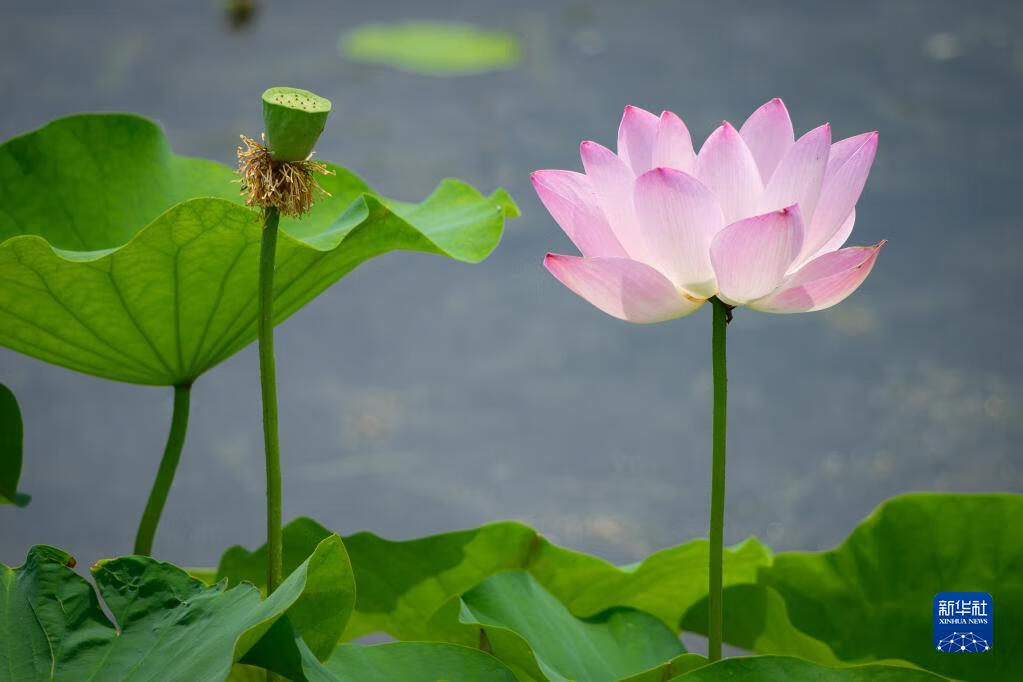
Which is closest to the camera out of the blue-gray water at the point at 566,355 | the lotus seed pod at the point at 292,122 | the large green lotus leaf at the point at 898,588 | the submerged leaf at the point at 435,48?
the lotus seed pod at the point at 292,122

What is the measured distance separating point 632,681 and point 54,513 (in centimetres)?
154

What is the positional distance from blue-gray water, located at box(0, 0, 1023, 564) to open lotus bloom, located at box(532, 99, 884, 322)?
138 centimetres

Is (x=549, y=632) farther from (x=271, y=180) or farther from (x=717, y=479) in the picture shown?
(x=271, y=180)

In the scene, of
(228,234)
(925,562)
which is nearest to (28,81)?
(228,234)

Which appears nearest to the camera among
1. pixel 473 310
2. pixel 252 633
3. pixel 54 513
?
pixel 252 633

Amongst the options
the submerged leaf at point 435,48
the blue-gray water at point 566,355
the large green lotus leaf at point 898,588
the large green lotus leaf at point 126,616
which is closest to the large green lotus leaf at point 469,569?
the large green lotus leaf at point 898,588

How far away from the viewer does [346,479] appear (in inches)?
76.0

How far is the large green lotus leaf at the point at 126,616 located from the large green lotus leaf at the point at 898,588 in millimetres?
256

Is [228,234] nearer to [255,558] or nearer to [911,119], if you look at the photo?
[255,558]

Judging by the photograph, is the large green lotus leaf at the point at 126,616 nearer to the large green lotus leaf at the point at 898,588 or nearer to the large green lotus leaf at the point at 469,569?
the large green lotus leaf at the point at 469,569

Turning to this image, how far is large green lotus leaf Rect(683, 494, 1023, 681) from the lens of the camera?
0.56 m

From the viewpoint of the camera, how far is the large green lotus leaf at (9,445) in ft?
1.90

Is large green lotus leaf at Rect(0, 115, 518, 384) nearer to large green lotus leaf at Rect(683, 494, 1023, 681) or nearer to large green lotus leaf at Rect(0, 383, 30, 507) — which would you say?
large green lotus leaf at Rect(0, 383, 30, 507)

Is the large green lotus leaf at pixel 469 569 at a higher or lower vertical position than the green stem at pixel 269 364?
lower
